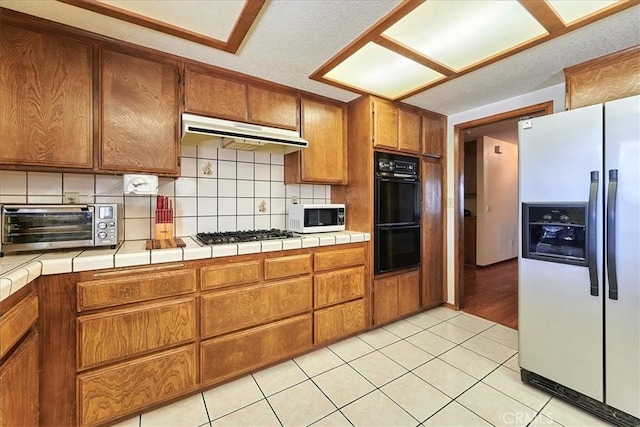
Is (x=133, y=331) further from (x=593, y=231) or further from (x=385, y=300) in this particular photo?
(x=593, y=231)

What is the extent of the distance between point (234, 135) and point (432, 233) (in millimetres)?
2313

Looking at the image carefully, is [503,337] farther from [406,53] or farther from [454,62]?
[406,53]

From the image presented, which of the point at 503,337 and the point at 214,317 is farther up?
the point at 214,317

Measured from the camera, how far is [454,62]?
1964 millimetres

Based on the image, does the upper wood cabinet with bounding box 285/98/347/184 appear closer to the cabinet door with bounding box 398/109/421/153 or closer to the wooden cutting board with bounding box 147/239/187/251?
the cabinet door with bounding box 398/109/421/153

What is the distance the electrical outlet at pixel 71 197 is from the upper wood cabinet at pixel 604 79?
138 inches

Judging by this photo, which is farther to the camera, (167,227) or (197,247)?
(167,227)

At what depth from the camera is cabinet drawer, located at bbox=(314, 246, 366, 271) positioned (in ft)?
7.27

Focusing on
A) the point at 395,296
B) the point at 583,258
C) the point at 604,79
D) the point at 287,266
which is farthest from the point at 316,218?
the point at 604,79

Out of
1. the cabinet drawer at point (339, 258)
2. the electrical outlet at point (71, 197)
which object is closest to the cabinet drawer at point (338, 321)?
the cabinet drawer at point (339, 258)

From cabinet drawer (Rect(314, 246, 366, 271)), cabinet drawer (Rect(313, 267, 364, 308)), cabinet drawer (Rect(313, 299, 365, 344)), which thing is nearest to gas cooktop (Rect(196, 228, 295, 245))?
cabinet drawer (Rect(314, 246, 366, 271))

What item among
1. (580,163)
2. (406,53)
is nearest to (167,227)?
(406,53)

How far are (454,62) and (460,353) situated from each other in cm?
225

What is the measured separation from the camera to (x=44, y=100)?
1.52 meters
